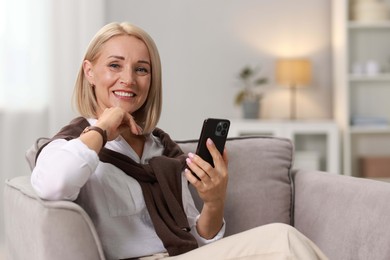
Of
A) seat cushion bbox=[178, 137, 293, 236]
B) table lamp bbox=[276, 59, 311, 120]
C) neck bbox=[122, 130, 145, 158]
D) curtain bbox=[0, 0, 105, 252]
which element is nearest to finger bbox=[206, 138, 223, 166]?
neck bbox=[122, 130, 145, 158]

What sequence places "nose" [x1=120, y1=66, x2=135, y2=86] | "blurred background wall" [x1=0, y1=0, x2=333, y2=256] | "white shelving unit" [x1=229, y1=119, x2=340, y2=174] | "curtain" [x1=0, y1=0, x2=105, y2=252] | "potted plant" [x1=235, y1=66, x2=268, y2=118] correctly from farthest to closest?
1. "blurred background wall" [x1=0, y1=0, x2=333, y2=256]
2. "potted plant" [x1=235, y1=66, x2=268, y2=118]
3. "white shelving unit" [x1=229, y1=119, x2=340, y2=174]
4. "curtain" [x1=0, y1=0, x2=105, y2=252]
5. "nose" [x1=120, y1=66, x2=135, y2=86]

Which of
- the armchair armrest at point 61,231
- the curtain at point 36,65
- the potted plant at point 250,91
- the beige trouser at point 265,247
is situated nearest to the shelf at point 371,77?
the potted plant at point 250,91

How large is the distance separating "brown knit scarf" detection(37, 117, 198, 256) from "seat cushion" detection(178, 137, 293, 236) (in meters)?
0.26

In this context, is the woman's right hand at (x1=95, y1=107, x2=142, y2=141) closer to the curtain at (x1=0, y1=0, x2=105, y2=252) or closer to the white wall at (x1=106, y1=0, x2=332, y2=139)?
the curtain at (x1=0, y1=0, x2=105, y2=252)

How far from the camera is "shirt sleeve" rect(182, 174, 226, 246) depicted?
6.28 feet

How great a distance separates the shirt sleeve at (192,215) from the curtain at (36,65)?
246 centimetres

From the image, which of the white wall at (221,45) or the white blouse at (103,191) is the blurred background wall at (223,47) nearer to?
the white wall at (221,45)

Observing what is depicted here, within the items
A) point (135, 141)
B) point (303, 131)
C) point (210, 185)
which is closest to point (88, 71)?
point (135, 141)

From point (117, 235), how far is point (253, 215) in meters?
0.56

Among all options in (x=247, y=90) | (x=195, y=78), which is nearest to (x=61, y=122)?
(x=195, y=78)

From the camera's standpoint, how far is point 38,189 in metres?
1.58

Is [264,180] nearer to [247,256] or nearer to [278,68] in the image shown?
[247,256]

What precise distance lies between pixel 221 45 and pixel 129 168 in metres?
3.09

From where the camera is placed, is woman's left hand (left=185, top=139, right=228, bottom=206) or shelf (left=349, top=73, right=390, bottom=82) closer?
woman's left hand (left=185, top=139, right=228, bottom=206)
